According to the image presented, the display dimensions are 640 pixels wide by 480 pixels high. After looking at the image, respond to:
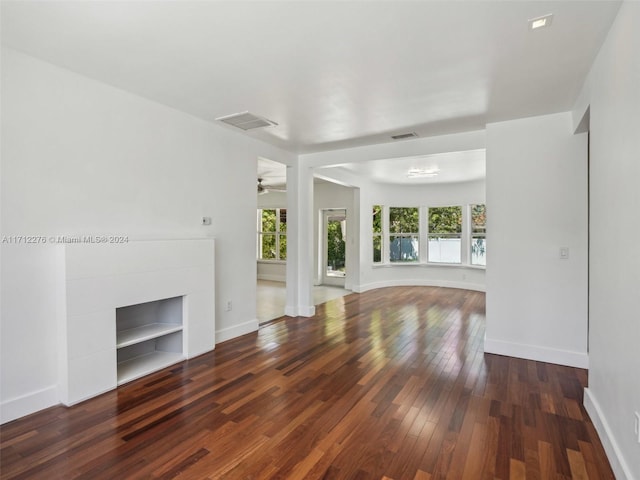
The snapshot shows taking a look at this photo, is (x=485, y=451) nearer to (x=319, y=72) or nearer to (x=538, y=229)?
(x=538, y=229)

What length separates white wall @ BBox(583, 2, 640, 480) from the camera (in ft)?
5.69

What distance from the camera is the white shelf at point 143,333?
3.16 meters

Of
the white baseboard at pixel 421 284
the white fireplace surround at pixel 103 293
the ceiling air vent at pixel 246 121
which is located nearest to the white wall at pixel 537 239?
the ceiling air vent at pixel 246 121

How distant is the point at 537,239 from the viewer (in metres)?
3.77

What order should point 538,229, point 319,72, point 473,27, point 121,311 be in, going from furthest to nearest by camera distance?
point 538,229, point 121,311, point 319,72, point 473,27

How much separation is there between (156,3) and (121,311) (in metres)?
2.72

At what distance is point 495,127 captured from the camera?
157 inches

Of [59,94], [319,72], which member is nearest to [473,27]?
[319,72]

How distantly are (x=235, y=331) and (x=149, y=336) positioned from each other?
1293 mm

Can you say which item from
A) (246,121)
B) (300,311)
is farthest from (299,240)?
(246,121)

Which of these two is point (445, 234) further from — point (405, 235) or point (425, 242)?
point (405, 235)

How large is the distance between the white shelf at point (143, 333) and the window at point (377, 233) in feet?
19.6

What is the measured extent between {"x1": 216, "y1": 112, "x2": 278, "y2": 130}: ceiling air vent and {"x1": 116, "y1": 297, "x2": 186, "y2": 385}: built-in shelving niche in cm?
203

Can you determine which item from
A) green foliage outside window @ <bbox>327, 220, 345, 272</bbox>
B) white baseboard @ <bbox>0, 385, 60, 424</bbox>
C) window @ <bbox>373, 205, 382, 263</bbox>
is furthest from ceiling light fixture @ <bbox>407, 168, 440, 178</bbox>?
white baseboard @ <bbox>0, 385, 60, 424</bbox>
